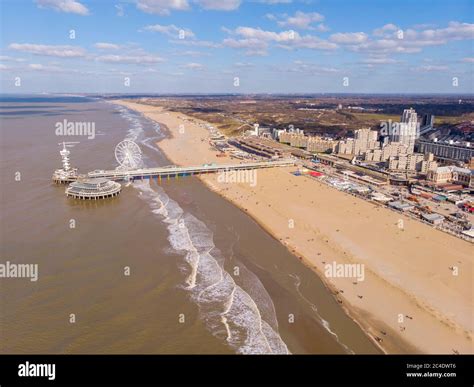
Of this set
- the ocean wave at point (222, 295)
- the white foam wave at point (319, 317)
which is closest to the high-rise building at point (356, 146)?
the ocean wave at point (222, 295)

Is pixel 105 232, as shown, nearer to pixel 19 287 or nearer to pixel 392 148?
pixel 19 287

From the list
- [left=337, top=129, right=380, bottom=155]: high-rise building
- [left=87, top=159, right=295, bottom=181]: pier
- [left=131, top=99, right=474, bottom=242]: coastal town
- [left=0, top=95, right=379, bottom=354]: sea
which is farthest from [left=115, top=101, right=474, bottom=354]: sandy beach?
[left=337, top=129, right=380, bottom=155]: high-rise building

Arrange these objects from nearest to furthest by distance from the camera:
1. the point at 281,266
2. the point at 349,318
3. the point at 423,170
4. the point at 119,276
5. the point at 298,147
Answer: the point at 349,318, the point at 119,276, the point at 281,266, the point at 423,170, the point at 298,147

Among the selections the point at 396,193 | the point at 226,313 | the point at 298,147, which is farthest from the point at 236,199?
the point at 298,147

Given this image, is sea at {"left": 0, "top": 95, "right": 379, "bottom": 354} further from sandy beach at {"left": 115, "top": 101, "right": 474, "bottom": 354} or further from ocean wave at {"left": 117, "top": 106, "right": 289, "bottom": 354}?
sandy beach at {"left": 115, "top": 101, "right": 474, "bottom": 354}

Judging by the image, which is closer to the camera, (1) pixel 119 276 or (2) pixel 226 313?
(2) pixel 226 313

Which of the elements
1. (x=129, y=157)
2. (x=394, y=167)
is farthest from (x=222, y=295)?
(x=394, y=167)

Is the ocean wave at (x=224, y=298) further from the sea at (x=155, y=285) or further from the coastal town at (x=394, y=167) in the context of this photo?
the coastal town at (x=394, y=167)

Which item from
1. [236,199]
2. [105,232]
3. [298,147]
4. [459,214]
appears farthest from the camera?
[298,147]
